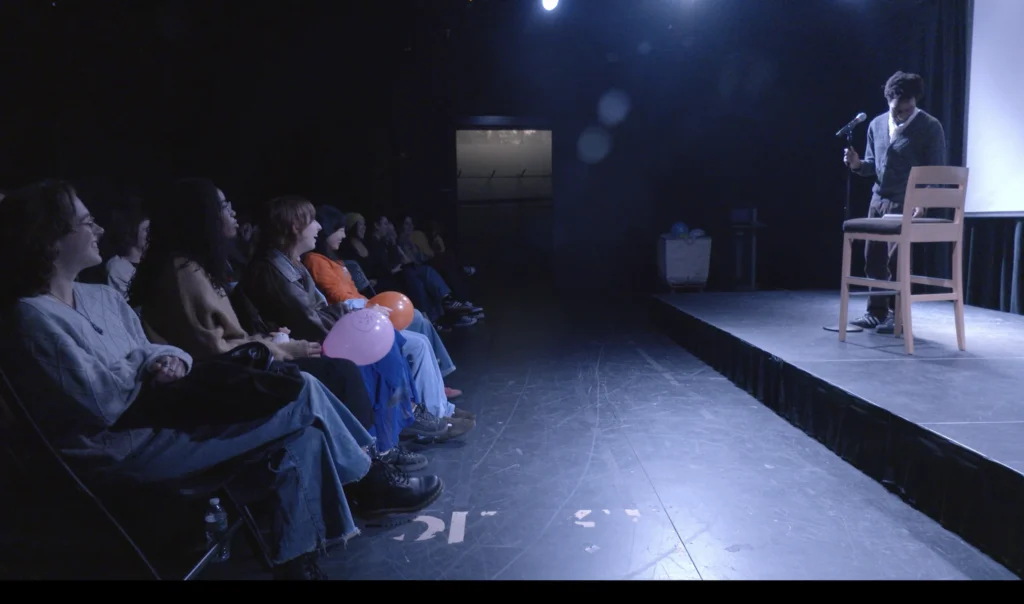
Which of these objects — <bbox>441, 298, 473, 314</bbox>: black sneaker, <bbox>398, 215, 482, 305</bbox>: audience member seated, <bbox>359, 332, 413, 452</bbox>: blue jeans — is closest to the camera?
<bbox>359, 332, 413, 452</bbox>: blue jeans

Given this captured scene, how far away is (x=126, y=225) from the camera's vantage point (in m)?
2.27

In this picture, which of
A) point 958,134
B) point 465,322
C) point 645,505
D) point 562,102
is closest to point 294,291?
point 645,505

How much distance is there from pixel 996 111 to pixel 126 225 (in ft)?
16.9

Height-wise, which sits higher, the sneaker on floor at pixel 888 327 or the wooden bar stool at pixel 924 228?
the wooden bar stool at pixel 924 228

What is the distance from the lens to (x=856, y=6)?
260 inches

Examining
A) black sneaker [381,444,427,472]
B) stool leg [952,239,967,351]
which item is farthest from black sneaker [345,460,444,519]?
stool leg [952,239,967,351]

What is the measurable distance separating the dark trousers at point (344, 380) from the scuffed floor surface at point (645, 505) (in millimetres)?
351

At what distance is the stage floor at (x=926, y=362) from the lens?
1.99 m

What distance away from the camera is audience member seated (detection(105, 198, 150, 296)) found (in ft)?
7.39

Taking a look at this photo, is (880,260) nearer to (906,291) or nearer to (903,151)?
(903,151)

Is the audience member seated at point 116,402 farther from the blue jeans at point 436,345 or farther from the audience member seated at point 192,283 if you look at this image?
the blue jeans at point 436,345

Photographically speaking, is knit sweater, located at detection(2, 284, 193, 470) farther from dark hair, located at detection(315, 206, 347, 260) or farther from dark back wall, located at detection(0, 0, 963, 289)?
dark back wall, located at detection(0, 0, 963, 289)

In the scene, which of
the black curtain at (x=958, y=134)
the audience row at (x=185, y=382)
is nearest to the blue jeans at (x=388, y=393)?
the audience row at (x=185, y=382)

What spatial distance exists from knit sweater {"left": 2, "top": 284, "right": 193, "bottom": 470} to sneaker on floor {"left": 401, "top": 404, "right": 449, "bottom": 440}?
4.29 ft
